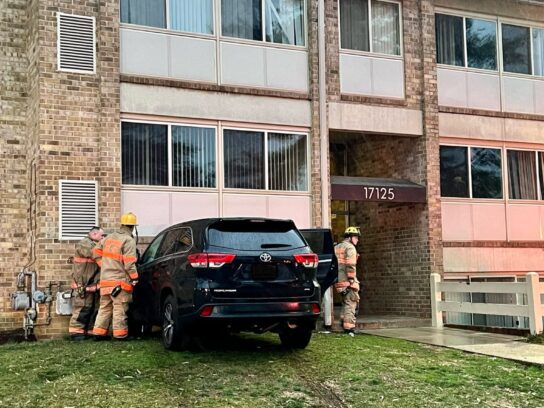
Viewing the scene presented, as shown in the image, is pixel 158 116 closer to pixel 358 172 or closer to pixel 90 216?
pixel 90 216

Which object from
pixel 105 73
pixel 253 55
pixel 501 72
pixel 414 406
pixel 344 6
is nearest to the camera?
pixel 414 406

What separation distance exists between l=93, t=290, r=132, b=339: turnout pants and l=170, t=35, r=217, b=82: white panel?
450 centimetres

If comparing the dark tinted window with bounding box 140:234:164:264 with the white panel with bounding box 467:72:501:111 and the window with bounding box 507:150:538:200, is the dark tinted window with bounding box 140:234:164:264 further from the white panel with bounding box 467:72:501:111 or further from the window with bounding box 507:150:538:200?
the window with bounding box 507:150:538:200

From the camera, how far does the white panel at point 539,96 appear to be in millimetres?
16375

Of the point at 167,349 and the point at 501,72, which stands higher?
the point at 501,72

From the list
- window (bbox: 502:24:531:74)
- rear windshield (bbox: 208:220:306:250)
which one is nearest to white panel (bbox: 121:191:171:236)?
rear windshield (bbox: 208:220:306:250)

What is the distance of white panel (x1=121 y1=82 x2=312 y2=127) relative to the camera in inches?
493

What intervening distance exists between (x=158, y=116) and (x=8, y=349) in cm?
474

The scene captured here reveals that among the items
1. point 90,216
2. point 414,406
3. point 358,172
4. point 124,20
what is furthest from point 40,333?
point 358,172

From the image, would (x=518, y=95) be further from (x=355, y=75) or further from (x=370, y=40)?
(x=355, y=75)

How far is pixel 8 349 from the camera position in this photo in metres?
10.2

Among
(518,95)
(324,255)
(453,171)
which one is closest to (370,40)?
(453,171)

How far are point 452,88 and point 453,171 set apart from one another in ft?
5.86

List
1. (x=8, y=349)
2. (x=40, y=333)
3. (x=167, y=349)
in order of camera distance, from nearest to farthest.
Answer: (x=167, y=349) < (x=8, y=349) < (x=40, y=333)
